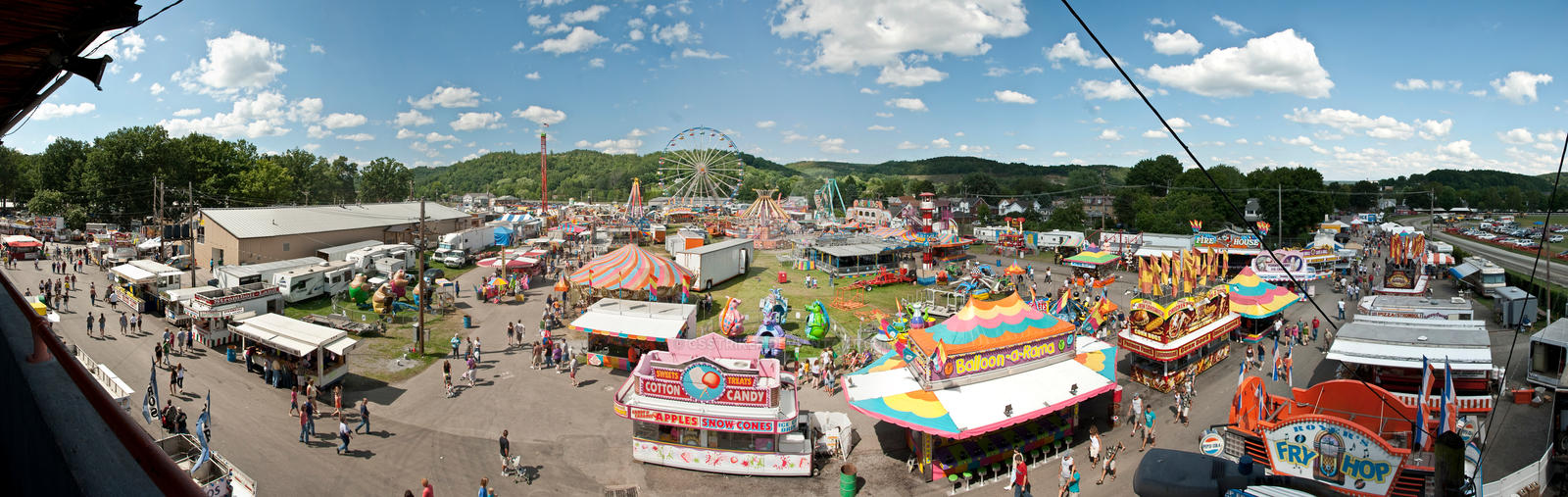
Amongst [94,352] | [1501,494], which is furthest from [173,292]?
[1501,494]

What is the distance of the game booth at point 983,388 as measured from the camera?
12.3m

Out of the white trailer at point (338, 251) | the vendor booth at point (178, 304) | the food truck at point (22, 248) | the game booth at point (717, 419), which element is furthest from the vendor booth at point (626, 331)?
the food truck at point (22, 248)

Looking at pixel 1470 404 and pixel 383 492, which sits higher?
pixel 1470 404

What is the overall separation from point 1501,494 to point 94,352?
98.6 feet

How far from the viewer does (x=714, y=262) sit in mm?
31047

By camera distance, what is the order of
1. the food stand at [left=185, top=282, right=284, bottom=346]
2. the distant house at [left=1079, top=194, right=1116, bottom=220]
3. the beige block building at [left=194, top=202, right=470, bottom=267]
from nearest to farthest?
the food stand at [left=185, top=282, right=284, bottom=346] < the beige block building at [left=194, top=202, right=470, bottom=267] < the distant house at [left=1079, top=194, right=1116, bottom=220]

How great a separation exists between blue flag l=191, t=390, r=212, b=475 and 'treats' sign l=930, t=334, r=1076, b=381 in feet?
39.4

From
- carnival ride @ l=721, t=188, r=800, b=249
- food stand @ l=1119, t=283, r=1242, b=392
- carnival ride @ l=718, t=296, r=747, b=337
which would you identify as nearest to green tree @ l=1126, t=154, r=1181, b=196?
carnival ride @ l=721, t=188, r=800, b=249

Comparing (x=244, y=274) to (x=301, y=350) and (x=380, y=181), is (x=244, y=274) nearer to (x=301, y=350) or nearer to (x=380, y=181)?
(x=301, y=350)

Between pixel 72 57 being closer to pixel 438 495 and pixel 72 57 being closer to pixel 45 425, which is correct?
pixel 45 425

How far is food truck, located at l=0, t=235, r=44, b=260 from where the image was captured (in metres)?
31.9

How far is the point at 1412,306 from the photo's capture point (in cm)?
2030

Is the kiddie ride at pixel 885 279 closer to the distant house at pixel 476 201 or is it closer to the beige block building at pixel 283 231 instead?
the beige block building at pixel 283 231

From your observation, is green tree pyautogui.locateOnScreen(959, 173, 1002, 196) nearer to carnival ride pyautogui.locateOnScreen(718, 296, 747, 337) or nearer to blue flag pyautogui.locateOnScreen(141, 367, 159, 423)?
carnival ride pyautogui.locateOnScreen(718, 296, 747, 337)
